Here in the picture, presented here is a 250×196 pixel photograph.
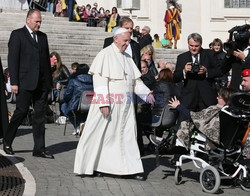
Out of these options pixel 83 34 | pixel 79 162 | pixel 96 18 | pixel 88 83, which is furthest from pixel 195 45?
pixel 96 18

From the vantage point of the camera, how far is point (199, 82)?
418 inches

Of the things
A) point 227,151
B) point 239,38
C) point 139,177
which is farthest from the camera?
point 239,38

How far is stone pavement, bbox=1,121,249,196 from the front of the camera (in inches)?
351

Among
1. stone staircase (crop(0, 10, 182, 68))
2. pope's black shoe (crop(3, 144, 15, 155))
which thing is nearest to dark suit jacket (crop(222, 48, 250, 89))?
pope's black shoe (crop(3, 144, 15, 155))

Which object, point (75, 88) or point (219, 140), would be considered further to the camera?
point (75, 88)

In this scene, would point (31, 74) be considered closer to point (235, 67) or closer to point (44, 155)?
point (44, 155)

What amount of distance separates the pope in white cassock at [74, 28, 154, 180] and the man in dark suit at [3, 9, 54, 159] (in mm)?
1786

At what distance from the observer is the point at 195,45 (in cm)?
1043

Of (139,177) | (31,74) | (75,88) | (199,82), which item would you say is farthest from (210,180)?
(75,88)

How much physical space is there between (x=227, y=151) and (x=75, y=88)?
634cm

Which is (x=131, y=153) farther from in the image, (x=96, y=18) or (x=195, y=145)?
(x=96, y=18)

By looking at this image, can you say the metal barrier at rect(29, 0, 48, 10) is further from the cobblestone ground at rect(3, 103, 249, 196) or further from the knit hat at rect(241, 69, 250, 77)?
the knit hat at rect(241, 69, 250, 77)

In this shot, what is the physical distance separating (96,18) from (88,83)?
1728 centimetres

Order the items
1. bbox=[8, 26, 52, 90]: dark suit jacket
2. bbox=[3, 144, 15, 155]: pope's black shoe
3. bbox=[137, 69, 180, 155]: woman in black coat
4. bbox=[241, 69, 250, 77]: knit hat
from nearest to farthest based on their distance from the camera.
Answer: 1. bbox=[241, 69, 250, 77]: knit hat
2. bbox=[8, 26, 52, 90]: dark suit jacket
3. bbox=[3, 144, 15, 155]: pope's black shoe
4. bbox=[137, 69, 180, 155]: woman in black coat
